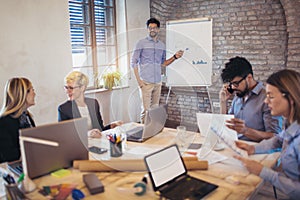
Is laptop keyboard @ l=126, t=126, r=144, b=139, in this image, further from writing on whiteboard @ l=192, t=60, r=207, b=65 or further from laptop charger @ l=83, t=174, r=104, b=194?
writing on whiteboard @ l=192, t=60, r=207, b=65

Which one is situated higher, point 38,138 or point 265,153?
point 38,138

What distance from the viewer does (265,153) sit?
1809 mm

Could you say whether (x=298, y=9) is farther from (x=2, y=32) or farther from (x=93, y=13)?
(x=2, y=32)

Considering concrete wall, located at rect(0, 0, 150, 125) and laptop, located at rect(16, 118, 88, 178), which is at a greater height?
concrete wall, located at rect(0, 0, 150, 125)

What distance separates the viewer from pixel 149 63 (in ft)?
13.3

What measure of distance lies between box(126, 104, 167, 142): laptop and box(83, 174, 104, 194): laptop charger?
2.20 feet

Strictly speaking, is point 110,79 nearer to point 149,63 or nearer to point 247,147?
point 149,63

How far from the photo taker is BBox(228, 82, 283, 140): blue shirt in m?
2.14

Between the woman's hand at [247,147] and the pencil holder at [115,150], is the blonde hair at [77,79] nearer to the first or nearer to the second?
the pencil holder at [115,150]

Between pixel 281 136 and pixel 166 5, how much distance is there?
3710mm

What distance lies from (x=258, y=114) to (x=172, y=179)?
1.12m

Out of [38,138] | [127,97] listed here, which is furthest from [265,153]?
[127,97]

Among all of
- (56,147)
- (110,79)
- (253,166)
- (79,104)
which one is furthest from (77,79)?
(110,79)

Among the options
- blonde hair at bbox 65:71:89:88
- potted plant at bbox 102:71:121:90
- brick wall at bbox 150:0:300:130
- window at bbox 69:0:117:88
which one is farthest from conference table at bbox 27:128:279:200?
window at bbox 69:0:117:88
